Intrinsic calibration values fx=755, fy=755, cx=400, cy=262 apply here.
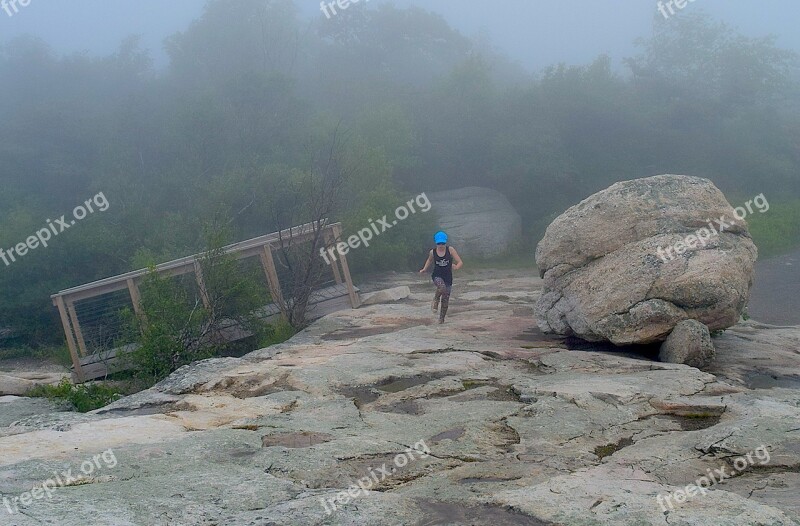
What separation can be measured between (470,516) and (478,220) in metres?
21.4

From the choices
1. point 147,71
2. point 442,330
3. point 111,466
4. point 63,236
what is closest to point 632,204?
point 442,330

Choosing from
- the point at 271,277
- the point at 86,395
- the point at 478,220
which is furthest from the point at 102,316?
the point at 478,220

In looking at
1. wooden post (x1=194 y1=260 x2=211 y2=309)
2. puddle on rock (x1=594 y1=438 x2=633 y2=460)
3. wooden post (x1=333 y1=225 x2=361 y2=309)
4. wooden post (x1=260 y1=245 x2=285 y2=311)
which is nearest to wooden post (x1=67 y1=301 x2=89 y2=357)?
wooden post (x1=194 y1=260 x2=211 y2=309)

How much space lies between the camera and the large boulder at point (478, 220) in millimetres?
24219

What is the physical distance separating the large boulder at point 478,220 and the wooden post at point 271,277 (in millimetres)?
11106

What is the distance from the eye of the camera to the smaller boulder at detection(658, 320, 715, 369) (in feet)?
28.3

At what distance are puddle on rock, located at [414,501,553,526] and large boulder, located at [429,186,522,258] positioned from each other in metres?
19.5

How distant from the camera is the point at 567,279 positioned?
9906 mm

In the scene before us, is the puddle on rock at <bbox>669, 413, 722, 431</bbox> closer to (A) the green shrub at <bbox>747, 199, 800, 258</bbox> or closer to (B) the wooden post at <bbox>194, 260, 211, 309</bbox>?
(B) the wooden post at <bbox>194, 260, 211, 309</bbox>

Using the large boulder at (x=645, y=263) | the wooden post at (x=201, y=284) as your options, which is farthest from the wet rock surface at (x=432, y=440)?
the wooden post at (x=201, y=284)

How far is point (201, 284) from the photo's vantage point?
39.1 ft

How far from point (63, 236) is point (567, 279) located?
15.5 meters

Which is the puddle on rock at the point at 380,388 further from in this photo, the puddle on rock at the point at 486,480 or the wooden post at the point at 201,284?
the wooden post at the point at 201,284

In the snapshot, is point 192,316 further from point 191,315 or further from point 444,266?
point 444,266
